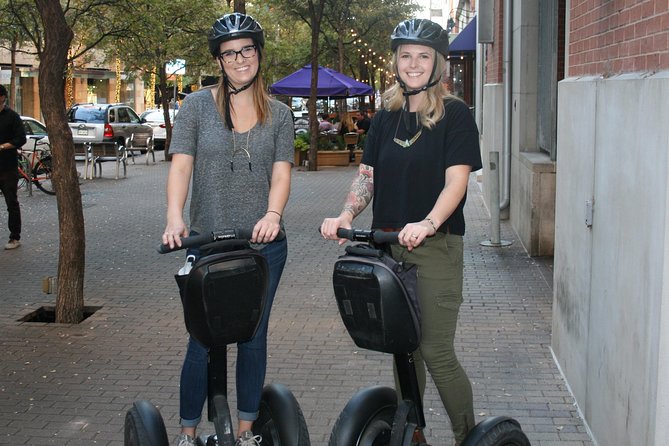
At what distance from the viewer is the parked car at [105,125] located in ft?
97.2

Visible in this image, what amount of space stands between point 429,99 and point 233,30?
86 cm

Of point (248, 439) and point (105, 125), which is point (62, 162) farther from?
point (105, 125)

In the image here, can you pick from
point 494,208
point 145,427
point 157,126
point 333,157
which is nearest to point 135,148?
point 333,157

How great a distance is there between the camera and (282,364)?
21.6ft

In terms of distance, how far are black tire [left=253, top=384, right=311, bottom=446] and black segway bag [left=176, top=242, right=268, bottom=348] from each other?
42 cm

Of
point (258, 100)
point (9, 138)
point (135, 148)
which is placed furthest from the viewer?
point (135, 148)

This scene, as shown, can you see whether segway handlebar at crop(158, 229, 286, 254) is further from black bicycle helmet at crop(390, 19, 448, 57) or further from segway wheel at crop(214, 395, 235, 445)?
black bicycle helmet at crop(390, 19, 448, 57)

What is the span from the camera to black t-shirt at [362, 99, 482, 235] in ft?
12.6

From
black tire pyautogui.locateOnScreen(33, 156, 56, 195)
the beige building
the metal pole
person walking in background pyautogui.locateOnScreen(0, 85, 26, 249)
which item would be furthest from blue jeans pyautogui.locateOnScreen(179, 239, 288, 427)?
the beige building

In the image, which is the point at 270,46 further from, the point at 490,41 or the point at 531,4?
the point at 531,4

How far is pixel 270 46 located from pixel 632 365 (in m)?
38.0

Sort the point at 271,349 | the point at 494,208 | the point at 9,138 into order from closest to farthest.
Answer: the point at 271,349, the point at 494,208, the point at 9,138

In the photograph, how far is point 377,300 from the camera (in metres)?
3.42

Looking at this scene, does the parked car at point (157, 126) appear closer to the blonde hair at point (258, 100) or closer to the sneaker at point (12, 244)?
the sneaker at point (12, 244)
